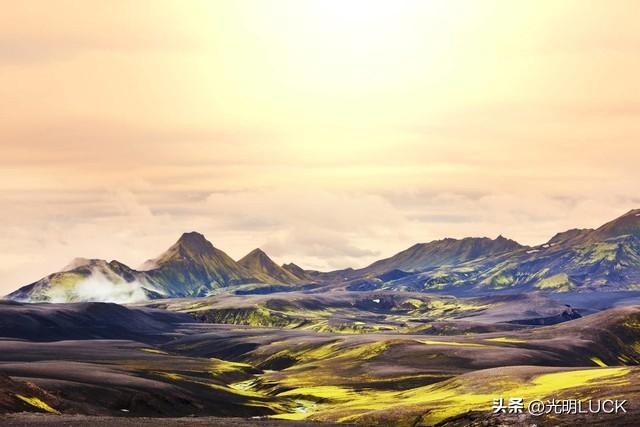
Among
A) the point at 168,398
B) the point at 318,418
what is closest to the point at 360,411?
the point at 318,418

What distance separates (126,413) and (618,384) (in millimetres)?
103102

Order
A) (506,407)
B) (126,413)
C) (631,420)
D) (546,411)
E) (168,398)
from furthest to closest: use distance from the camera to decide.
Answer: (168,398), (126,413), (506,407), (546,411), (631,420)

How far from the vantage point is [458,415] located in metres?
161

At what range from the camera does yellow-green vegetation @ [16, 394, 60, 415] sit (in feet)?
528

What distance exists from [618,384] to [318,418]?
63.1 m

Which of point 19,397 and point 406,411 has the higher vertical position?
point 19,397

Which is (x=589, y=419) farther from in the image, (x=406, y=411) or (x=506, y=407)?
(x=406, y=411)

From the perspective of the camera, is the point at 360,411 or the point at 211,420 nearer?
the point at 211,420

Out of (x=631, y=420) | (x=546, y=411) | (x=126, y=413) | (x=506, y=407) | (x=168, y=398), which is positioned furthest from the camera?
(x=168, y=398)

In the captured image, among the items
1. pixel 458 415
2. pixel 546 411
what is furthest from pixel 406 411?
pixel 546 411

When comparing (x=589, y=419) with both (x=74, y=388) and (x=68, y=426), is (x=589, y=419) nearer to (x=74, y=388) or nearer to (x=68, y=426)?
(x=68, y=426)

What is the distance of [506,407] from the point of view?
6427 inches

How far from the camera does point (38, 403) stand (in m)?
165

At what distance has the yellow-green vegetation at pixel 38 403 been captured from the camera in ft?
528
